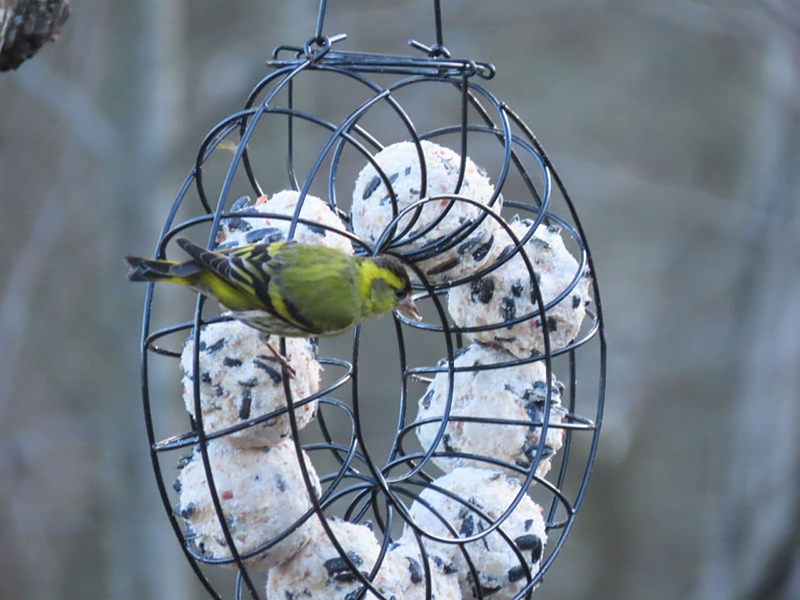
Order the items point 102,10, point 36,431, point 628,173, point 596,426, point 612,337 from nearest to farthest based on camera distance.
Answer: point 596,426 → point 102,10 → point 36,431 → point 612,337 → point 628,173

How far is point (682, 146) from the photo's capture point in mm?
8000

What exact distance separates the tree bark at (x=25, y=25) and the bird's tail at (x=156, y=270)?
62 cm

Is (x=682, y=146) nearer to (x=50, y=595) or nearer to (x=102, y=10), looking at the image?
(x=102, y=10)

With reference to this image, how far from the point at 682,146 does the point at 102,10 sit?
4.81 m

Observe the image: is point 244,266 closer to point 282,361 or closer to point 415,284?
point 282,361

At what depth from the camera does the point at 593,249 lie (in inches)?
320

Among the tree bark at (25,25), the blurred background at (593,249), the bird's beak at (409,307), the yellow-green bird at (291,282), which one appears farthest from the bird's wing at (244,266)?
the blurred background at (593,249)

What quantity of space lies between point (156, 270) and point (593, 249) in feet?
21.6

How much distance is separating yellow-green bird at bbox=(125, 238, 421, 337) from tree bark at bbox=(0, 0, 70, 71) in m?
0.62

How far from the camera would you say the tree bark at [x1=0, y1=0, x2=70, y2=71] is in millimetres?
2096

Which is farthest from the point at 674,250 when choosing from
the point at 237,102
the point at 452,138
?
the point at 237,102

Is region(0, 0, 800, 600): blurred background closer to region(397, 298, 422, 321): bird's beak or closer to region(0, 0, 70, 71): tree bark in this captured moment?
region(0, 0, 70, 71): tree bark

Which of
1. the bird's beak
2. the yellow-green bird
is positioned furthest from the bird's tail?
the bird's beak

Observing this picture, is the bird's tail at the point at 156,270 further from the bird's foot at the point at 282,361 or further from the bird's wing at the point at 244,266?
the bird's foot at the point at 282,361
